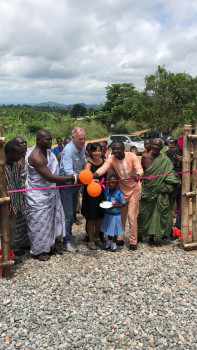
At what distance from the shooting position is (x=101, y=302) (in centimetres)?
338

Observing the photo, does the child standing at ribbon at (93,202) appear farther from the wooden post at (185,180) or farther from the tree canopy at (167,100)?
the tree canopy at (167,100)

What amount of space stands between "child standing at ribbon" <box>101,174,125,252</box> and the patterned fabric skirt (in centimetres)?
123

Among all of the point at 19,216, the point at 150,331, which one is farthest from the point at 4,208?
the point at 150,331

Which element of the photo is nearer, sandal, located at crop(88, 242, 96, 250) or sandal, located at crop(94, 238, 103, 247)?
sandal, located at crop(88, 242, 96, 250)

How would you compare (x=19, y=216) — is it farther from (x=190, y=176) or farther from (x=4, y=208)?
(x=190, y=176)

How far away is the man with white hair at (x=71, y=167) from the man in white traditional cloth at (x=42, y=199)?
0.63 ft

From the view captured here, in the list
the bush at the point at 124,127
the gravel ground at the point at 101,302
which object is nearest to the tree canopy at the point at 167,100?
the bush at the point at 124,127

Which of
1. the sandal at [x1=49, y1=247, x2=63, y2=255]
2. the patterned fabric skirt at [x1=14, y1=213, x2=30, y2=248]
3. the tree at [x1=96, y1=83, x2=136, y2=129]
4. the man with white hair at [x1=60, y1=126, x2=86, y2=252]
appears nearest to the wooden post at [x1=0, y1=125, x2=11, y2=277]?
the patterned fabric skirt at [x1=14, y1=213, x2=30, y2=248]

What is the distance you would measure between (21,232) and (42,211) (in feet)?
2.08

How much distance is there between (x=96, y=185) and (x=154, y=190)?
1.17 metres

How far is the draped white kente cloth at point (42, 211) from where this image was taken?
4133 mm

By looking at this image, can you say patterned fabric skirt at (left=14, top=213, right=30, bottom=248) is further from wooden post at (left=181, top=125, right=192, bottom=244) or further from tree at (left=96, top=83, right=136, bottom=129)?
tree at (left=96, top=83, right=136, bottom=129)

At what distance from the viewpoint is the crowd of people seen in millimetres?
4105

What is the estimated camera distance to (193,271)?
4090 millimetres
